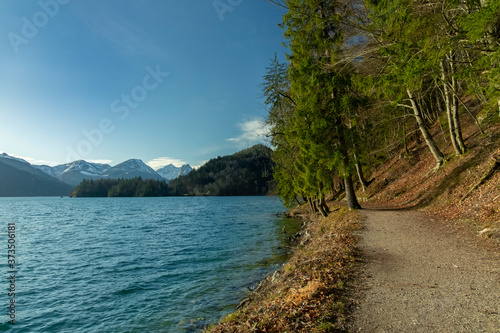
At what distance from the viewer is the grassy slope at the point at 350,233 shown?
4.75 m

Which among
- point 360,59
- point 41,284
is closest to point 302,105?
point 360,59

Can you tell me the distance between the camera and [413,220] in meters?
12.6

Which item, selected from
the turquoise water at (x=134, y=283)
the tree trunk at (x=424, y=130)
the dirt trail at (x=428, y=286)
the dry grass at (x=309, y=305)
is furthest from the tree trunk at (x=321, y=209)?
the dry grass at (x=309, y=305)

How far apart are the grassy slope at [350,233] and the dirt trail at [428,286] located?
51 cm

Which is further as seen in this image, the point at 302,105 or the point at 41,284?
the point at 302,105

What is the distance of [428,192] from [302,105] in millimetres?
9647

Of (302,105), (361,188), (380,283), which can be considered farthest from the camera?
(361,188)

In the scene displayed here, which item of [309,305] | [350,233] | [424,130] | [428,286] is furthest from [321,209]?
[309,305]

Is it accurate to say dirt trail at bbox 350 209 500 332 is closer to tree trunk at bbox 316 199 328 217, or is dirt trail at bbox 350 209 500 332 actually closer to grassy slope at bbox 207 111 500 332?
grassy slope at bbox 207 111 500 332

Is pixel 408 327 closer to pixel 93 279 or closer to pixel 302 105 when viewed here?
pixel 302 105

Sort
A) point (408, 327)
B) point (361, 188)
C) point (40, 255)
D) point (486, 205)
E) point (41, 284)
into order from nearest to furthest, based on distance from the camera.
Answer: point (408, 327) → point (486, 205) → point (41, 284) → point (40, 255) → point (361, 188)

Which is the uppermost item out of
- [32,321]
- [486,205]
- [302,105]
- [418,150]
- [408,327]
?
[302,105]

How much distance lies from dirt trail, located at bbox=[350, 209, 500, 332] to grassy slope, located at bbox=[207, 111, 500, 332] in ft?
1.69

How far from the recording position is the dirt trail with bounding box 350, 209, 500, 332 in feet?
13.5
